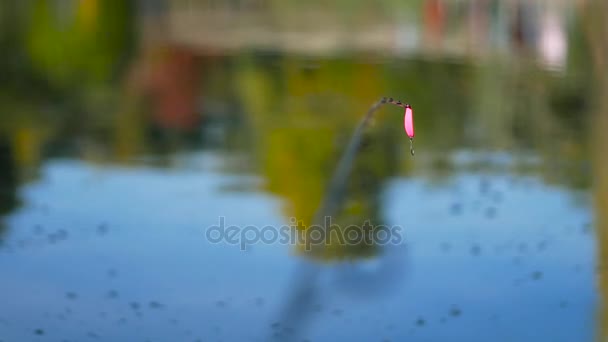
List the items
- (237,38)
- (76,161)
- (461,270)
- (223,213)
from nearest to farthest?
1. (461,270)
2. (223,213)
3. (76,161)
4. (237,38)

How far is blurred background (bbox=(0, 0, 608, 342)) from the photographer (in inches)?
321

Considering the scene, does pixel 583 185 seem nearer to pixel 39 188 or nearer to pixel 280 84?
pixel 39 188

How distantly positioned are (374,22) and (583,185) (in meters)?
19.7

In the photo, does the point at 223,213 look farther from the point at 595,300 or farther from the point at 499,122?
the point at 499,122

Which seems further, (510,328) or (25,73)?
(25,73)

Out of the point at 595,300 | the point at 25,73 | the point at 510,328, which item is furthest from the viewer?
the point at 25,73

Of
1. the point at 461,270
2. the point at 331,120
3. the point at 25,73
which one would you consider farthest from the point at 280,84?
the point at 461,270

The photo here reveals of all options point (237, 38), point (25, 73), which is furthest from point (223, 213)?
point (237, 38)

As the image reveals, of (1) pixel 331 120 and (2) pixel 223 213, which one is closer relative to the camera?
(2) pixel 223 213

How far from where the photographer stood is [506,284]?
902 cm

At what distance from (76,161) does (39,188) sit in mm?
1630

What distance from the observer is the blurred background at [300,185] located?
8156mm

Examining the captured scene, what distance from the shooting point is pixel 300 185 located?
12641 millimetres

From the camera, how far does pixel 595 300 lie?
8.66 m
